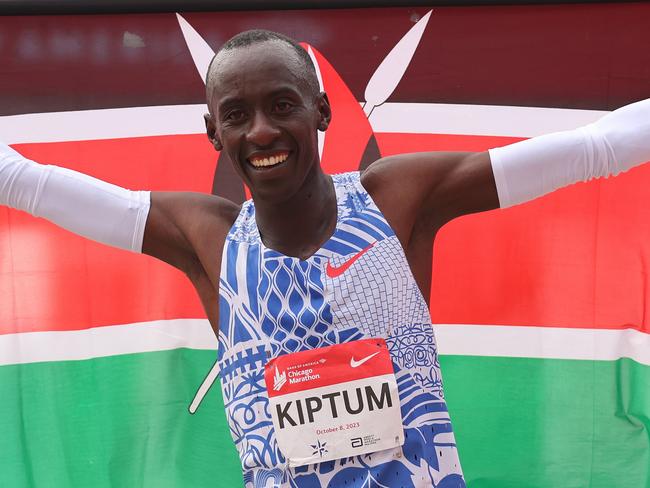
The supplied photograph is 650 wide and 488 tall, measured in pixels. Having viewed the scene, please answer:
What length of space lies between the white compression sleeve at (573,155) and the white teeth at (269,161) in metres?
0.48

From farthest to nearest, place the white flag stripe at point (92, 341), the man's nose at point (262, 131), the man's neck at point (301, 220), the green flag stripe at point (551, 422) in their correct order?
1. the white flag stripe at point (92, 341)
2. the green flag stripe at point (551, 422)
3. the man's neck at point (301, 220)
4. the man's nose at point (262, 131)

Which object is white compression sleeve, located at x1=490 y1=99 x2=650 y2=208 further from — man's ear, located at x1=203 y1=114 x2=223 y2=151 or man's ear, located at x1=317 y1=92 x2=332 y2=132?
man's ear, located at x1=203 y1=114 x2=223 y2=151

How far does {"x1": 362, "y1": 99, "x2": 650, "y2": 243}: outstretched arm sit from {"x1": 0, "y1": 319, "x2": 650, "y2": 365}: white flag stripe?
1.34 m

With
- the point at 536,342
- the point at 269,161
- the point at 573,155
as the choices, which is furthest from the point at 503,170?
the point at 536,342

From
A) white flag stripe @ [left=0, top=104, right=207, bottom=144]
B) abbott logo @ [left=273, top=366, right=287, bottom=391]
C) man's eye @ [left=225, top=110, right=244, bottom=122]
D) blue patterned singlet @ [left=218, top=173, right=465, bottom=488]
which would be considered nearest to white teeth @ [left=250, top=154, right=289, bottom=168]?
man's eye @ [left=225, top=110, right=244, bottom=122]

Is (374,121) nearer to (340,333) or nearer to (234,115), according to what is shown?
(234,115)

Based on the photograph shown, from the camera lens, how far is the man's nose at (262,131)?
199 cm

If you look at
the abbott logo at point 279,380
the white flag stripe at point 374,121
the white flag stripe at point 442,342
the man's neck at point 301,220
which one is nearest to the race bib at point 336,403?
the abbott logo at point 279,380

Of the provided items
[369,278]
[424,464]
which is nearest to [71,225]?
[369,278]

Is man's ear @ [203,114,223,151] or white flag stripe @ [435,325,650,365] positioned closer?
man's ear @ [203,114,223,151]

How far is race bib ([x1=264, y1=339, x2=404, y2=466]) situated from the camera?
2.01 m

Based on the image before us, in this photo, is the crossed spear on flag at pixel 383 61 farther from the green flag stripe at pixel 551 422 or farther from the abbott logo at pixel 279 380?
the abbott logo at pixel 279 380

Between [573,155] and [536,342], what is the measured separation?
1.51m

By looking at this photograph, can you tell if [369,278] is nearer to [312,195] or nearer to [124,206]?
[312,195]
